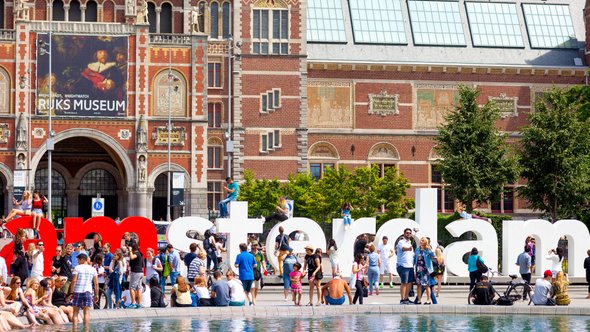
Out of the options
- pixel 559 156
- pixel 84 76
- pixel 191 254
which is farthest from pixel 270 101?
pixel 191 254

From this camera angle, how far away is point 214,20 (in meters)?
66.1

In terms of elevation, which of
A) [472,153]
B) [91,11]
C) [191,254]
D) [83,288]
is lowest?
[83,288]

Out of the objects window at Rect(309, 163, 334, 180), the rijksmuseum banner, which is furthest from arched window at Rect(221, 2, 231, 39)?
window at Rect(309, 163, 334, 180)

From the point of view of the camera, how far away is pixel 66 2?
64750 mm

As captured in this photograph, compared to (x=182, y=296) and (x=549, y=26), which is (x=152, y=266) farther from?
(x=549, y=26)

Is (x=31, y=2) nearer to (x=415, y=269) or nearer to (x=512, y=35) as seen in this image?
(x=512, y=35)

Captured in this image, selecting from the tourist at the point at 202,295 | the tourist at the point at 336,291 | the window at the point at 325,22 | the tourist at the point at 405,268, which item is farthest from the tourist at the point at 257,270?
the window at the point at 325,22

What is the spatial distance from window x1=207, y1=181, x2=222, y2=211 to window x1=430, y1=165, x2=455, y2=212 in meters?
11.0

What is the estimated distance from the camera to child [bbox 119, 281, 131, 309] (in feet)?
95.3

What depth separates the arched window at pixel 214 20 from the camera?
65.9 m

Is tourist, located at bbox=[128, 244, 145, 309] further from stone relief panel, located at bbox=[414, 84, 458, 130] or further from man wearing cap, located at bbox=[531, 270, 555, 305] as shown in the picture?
stone relief panel, located at bbox=[414, 84, 458, 130]

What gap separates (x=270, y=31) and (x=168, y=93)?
711cm

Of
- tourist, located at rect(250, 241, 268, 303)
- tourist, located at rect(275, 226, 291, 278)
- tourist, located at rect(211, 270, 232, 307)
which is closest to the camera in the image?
tourist, located at rect(211, 270, 232, 307)

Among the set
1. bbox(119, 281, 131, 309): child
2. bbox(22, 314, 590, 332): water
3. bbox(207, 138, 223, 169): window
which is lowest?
bbox(22, 314, 590, 332): water
